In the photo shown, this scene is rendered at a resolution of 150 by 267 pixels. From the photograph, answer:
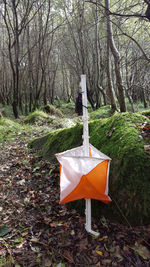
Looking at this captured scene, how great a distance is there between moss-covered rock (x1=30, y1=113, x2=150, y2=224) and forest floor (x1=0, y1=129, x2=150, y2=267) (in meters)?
0.18

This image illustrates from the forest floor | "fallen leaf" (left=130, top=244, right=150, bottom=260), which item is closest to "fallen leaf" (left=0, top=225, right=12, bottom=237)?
the forest floor

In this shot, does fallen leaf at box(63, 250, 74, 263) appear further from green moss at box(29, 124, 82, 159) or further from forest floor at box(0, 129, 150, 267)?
green moss at box(29, 124, 82, 159)

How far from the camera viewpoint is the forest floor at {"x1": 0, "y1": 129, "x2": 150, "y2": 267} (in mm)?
1993

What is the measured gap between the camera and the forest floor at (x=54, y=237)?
6.54 ft

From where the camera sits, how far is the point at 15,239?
227 cm

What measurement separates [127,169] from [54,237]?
1.36 m

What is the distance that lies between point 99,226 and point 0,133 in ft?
19.3

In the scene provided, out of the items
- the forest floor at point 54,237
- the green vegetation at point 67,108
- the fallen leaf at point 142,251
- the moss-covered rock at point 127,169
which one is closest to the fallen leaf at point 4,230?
the forest floor at point 54,237

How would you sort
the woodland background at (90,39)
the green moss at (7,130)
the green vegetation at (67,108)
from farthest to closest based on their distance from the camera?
the green vegetation at (67,108) → the green moss at (7,130) → the woodland background at (90,39)

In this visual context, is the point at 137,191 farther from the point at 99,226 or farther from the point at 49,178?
the point at 49,178

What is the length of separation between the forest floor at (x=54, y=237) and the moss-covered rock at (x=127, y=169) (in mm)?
184

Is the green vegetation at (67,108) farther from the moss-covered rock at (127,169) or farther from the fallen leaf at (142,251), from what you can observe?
the fallen leaf at (142,251)

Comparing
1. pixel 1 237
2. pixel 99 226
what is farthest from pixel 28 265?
pixel 99 226

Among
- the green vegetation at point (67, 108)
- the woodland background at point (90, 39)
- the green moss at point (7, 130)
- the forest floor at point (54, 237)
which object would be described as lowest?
the forest floor at point (54, 237)
